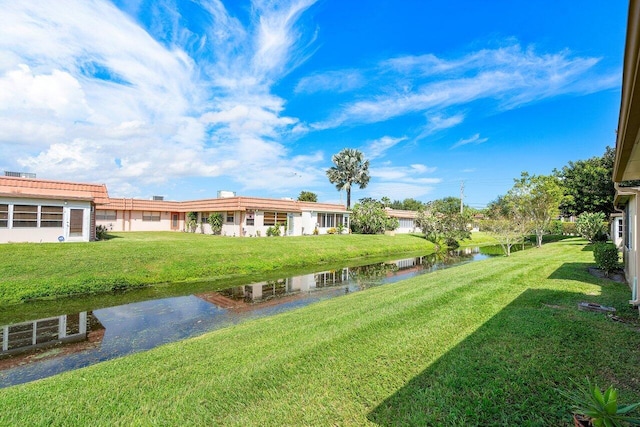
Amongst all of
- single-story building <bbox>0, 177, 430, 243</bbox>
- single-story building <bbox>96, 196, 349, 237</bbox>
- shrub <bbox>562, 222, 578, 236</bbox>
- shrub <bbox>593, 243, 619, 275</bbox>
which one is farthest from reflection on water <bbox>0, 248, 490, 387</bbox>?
shrub <bbox>562, 222, 578, 236</bbox>

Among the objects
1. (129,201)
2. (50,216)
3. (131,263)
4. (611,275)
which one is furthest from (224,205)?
(611,275)

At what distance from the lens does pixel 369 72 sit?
756 inches

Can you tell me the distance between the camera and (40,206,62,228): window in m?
16.2

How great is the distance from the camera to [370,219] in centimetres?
3425

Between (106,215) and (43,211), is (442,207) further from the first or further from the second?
(106,215)

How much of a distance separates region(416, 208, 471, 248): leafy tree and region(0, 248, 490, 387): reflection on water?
69.3 ft

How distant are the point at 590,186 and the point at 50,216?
140 ft

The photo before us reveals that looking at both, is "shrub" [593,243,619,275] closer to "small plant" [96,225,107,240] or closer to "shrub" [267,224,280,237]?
"shrub" [267,224,280,237]

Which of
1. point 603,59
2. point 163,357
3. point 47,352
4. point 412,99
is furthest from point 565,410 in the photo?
point 412,99

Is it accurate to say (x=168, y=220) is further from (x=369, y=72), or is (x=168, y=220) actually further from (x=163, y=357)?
(x=163, y=357)

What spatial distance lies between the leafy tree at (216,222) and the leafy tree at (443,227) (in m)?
20.5

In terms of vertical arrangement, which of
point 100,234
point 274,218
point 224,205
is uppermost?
point 224,205

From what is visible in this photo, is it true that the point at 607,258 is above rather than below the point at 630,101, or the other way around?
below

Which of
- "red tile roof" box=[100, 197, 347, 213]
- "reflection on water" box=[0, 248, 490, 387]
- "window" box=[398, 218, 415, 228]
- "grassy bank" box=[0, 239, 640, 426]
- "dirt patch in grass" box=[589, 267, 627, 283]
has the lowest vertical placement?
"reflection on water" box=[0, 248, 490, 387]
